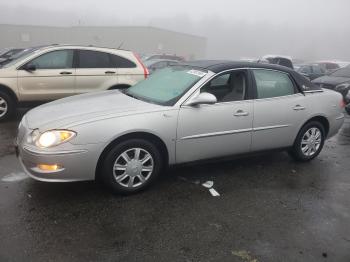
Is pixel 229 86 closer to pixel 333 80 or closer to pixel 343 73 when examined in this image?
pixel 333 80

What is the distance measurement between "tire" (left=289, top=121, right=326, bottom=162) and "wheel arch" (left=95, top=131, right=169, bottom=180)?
2.15 metres

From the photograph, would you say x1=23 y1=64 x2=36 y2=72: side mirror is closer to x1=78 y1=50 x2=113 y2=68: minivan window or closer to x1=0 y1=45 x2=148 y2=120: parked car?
x1=0 y1=45 x2=148 y2=120: parked car

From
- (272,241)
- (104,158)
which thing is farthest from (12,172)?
(272,241)

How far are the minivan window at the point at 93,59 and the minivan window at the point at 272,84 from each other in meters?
4.05

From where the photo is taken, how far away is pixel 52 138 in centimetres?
351

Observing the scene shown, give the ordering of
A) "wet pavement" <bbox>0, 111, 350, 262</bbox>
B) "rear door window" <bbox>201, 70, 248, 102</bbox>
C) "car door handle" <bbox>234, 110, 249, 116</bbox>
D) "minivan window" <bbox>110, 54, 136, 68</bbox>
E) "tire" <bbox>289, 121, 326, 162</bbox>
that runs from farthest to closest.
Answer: "minivan window" <bbox>110, 54, 136, 68</bbox> < "tire" <bbox>289, 121, 326, 162</bbox> < "rear door window" <bbox>201, 70, 248, 102</bbox> < "car door handle" <bbox>234, 110, 249, 116</bbox> < "wet pavement" <bbox>0, 111, 350, 262</bbox>

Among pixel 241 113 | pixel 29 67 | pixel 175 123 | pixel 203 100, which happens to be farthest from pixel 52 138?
pixel 29 67

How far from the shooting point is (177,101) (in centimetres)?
408

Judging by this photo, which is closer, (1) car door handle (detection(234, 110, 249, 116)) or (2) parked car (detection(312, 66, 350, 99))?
(1) car door handle (detection(234, 110, 249, 116))

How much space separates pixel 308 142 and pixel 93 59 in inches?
190

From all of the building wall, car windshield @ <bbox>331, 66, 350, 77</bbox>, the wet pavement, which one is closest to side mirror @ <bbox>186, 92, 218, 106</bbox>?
the wet pavement

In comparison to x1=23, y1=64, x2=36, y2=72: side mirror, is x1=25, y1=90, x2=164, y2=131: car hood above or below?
below

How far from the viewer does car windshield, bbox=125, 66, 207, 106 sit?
4.21m

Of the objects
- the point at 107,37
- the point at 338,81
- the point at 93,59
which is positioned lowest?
the point at 338,81
